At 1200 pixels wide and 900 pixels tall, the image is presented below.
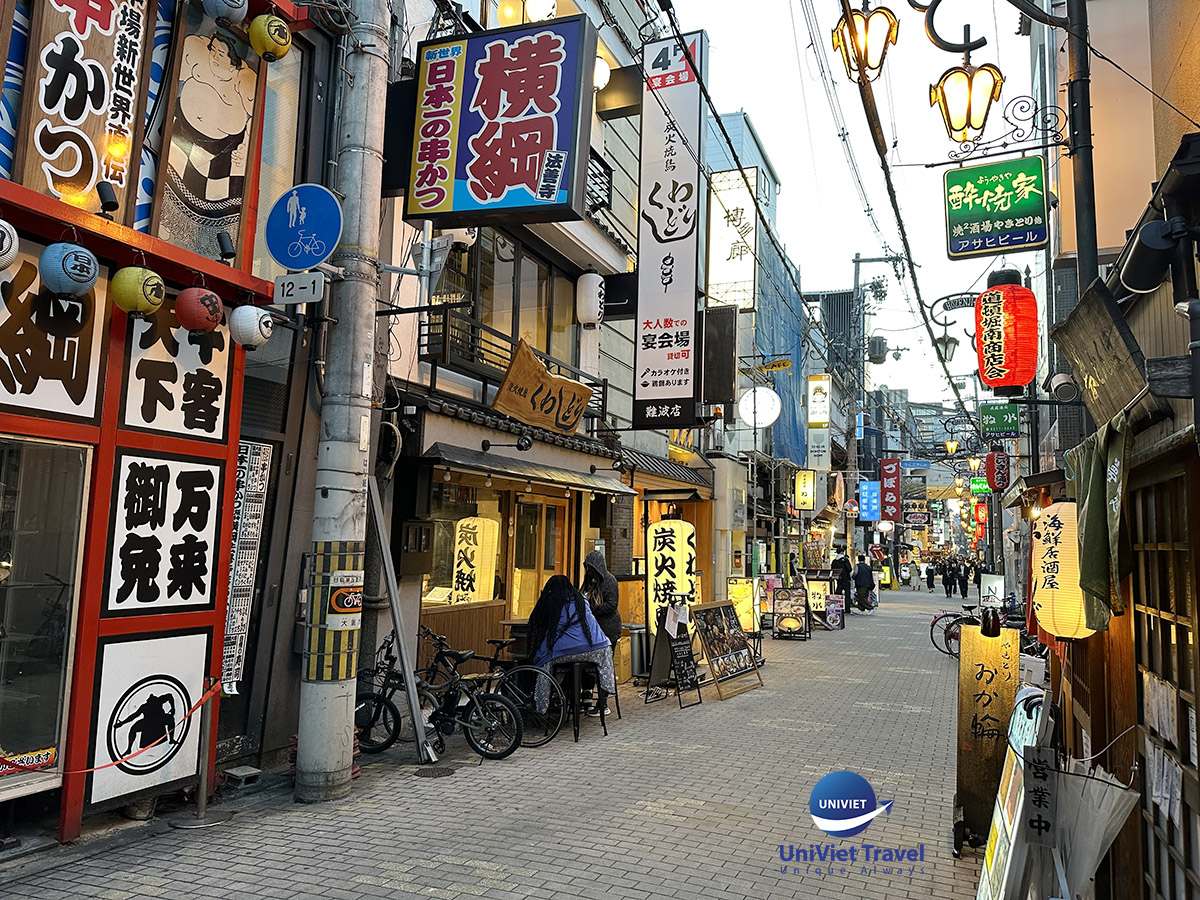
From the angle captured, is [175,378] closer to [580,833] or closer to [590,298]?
[580,833]

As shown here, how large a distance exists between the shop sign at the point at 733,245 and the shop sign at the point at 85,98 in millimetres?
19117

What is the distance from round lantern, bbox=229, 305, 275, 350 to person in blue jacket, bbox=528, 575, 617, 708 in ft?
16.9

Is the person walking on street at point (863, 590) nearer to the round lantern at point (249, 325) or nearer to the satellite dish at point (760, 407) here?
the satellite dish at point (760, 407)

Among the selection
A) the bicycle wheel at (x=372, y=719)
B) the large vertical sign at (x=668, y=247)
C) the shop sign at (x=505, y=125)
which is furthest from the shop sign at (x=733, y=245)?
the bicycle wheel at (x=372, y=719)

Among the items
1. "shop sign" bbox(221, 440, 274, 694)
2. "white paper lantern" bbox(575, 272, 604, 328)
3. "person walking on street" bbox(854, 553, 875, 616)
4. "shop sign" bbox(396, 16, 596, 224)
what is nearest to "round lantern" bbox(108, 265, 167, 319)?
"shop sign" bbox(221, 440, 274, 694)

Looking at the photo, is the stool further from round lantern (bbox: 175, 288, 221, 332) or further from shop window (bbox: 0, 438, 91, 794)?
round lantern (bbox: 175, 288, 221, 332)

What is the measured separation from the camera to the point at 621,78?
678 inches

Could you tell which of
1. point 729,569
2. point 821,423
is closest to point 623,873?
point 729,569

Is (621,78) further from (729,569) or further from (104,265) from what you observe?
(729,569)

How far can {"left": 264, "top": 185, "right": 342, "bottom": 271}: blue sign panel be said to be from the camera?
24.8 ft

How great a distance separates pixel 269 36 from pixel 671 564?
408 inches

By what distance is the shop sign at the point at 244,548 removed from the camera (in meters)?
8.43

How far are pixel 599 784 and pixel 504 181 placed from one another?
640 centimetres

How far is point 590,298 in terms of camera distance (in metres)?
16.6
